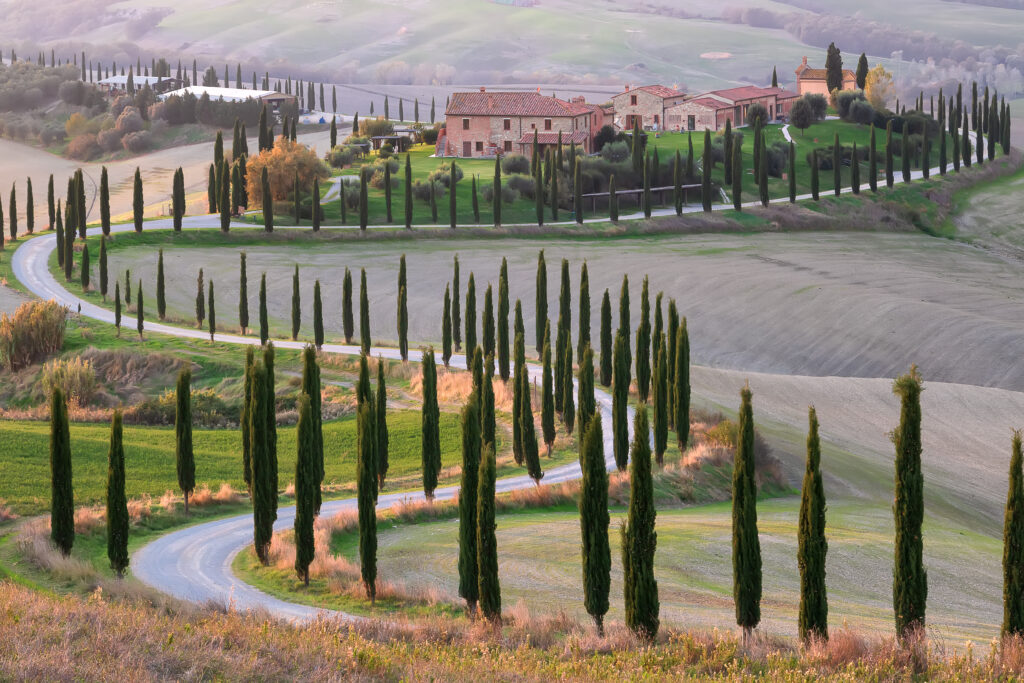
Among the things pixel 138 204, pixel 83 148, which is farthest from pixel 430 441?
pixel 83 148

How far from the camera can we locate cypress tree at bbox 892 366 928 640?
24109mm

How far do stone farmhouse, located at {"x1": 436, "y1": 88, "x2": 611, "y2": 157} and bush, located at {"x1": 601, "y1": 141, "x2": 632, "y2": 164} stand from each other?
12.4 feet

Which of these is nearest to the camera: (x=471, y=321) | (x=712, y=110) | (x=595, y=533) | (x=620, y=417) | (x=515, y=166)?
(x=595, y=533)

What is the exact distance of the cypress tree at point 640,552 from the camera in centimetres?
2511

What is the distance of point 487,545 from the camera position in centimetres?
2705

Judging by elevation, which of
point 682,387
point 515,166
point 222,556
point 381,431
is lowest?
point 222,556

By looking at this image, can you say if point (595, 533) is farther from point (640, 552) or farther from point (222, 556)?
point (222, 556)

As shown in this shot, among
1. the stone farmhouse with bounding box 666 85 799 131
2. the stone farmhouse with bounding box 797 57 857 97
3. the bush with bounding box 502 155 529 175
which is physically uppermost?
the stone farmhouse with bounding box 797 57 857 97

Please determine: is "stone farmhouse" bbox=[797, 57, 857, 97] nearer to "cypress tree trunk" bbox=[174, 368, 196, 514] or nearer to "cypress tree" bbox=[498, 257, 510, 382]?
"cypress tree" bbox=[498, 257, 510, 382]

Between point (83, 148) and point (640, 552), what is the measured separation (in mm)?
167521

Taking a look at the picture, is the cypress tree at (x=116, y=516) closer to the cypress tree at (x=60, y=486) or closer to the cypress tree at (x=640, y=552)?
the cypress tree at (x=60, y=486)

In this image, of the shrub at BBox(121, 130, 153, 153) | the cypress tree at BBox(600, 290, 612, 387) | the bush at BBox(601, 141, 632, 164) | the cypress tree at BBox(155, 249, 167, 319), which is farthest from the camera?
the shrub at BBox(121, 130, 153, 153)

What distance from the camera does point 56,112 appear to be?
194250mm

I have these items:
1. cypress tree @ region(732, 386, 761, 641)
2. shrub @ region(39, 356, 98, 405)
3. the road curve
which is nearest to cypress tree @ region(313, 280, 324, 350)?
shrub @ region(39, 356, 98, 405)
